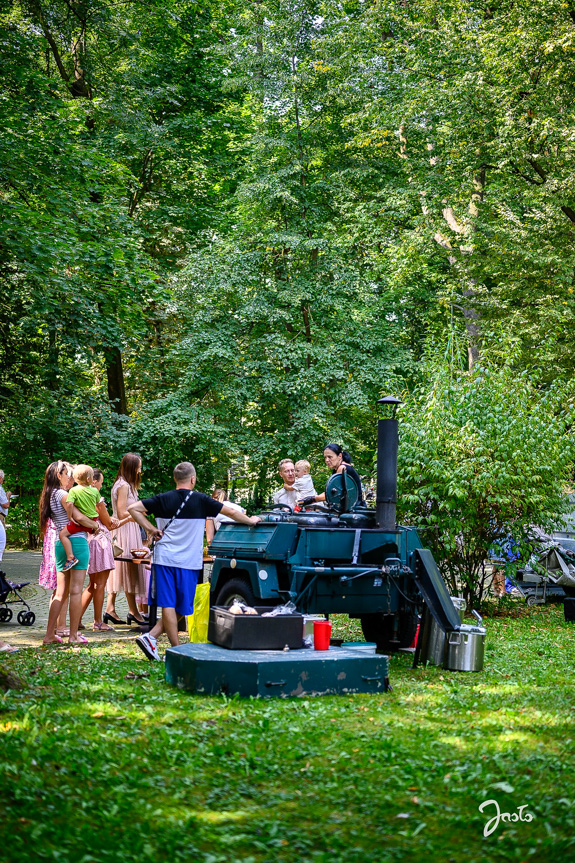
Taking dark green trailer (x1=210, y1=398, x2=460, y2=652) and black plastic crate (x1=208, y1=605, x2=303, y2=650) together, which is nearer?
black plastic crate (x1=208, y1=605, x2=303, y2=650)

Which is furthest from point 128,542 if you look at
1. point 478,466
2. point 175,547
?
point 478,466

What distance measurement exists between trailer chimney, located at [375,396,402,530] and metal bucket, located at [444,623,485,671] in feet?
4.48

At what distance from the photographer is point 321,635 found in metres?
7.35

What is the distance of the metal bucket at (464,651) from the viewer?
341 inches

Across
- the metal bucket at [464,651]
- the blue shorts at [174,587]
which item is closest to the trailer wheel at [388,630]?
the metal bucket at [464,651]

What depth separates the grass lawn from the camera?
12.9 feet

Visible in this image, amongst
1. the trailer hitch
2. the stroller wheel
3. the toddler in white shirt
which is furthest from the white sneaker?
the toddler in white shirt

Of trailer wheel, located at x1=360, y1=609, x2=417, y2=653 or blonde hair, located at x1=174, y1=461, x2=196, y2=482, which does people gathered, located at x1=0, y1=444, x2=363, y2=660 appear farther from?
trailer wheel, located at x1=360, y1=609, x2=417, y2=653

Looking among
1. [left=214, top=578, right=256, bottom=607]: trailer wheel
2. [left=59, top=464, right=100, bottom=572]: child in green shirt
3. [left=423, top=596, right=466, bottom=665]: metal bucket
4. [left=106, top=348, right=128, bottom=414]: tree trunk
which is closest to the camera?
[left=423, top=596, right=466, bottom=665]: metal bucket

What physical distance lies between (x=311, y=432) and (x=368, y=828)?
17.2 m

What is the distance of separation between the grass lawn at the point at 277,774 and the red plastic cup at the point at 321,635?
0.65 meters

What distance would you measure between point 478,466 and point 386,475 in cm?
406

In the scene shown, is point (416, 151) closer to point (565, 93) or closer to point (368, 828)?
point (565, 93)

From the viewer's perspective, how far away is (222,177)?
86.3 feet
